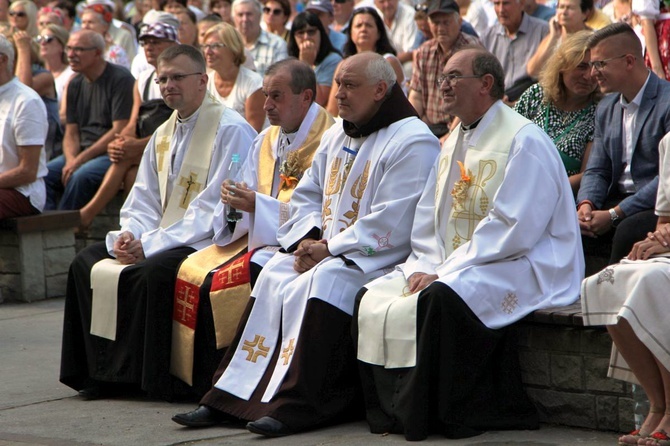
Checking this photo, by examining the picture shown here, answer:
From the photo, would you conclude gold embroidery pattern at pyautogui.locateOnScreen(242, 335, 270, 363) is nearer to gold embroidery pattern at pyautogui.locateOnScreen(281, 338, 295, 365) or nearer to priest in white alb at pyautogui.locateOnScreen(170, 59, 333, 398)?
gold embroidery pattern at pyautogui.locateOnScreen(281, 338, 295, 365)

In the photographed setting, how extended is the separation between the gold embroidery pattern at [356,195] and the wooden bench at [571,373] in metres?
1.19

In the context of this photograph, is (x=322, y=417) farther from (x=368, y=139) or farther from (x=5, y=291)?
(x=5, y=291)

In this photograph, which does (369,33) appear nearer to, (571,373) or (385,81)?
(385,81)

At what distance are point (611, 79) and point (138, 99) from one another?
5.47 metres

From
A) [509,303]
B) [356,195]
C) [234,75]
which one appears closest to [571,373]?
[509,303]

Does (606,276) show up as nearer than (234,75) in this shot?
Yes

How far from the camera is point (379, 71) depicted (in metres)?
6.56

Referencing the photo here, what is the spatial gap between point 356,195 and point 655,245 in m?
1.80

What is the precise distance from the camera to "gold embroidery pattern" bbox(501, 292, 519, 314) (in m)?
5.82

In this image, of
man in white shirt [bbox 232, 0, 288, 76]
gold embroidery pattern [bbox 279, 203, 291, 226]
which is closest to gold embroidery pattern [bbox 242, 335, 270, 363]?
gold embroidery pattern [bbox 279, 203, 291, 226]

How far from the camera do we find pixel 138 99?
11086 millimetres

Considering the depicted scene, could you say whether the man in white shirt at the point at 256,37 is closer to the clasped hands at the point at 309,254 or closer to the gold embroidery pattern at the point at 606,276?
the clasped hands at the point at 309,254

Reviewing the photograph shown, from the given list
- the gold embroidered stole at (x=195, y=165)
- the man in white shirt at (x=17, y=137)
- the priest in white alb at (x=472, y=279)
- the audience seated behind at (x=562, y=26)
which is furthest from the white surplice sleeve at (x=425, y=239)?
the man in white shirt at (x=17, y=137)

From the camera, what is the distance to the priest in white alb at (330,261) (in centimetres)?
606
